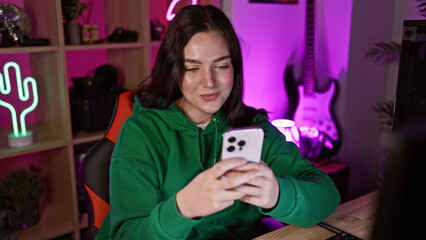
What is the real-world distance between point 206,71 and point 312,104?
186 centimetres

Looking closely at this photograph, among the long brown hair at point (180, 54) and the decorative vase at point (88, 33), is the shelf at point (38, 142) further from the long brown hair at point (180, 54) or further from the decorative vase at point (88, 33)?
the long brown hair at point (180, 54)

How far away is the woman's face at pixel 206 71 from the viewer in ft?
3.69

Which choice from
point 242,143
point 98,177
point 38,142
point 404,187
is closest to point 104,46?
point 38,142

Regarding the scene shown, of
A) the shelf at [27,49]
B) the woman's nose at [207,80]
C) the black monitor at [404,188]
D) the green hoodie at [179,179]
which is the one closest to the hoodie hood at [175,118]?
the green hoodie at [179,179]

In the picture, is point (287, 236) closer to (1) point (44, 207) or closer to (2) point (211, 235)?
(2) point (211, 235)

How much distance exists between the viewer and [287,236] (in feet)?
3.45

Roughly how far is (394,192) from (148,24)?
2.02 metres

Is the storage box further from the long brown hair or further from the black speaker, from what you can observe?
the black speaker

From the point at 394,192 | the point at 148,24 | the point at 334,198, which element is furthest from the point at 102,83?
the point at 394,192

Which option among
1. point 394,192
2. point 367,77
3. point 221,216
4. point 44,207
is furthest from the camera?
point 367,77

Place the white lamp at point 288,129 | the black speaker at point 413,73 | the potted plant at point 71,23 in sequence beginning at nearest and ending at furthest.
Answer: the black speaker at point 413,73
the potted plant at point 71,23
the white lamp at point 288,129

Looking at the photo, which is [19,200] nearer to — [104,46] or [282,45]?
[104,46]

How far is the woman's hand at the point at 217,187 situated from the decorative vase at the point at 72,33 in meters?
1.51

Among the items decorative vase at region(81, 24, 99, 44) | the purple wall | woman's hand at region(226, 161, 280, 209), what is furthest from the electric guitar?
woman's hand at region(226, 161, 280, 209)
